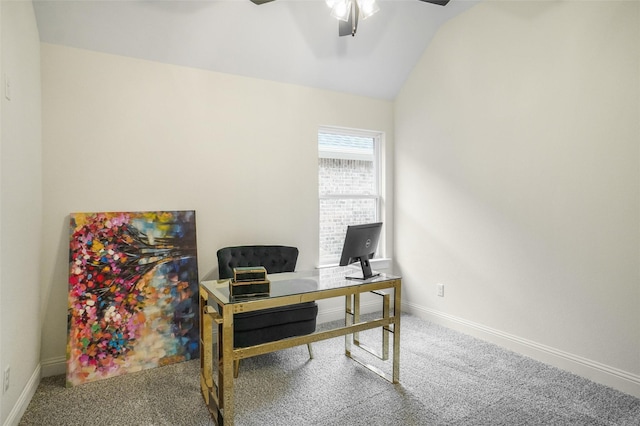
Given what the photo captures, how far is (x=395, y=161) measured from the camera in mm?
4492

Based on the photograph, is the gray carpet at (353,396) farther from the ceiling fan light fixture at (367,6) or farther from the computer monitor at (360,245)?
the ceiling fan light fixture at (367,6)

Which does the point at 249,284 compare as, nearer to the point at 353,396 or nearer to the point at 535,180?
the point at 353,396

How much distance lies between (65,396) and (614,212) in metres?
4.12

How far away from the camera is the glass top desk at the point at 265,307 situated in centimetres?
208

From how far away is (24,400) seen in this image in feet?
7.61

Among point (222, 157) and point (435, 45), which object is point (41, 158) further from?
point (435, 45)

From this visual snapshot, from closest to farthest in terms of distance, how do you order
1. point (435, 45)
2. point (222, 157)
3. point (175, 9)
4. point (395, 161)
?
1. point (175, 9)
2. point (222, 157)
3. point (435, 45)
4. point (395, 161)

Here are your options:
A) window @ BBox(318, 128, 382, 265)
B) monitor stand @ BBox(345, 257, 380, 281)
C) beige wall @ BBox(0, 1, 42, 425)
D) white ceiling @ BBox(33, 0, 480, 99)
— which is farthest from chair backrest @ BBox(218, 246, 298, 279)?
white ceiling @ BBox(33, 0, 480, 99)

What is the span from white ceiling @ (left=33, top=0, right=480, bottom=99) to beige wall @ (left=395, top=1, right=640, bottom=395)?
15.7 inches

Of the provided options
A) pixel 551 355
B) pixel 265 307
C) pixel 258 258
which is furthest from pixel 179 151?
pixel 551 355

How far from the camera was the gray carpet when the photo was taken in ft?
7.32

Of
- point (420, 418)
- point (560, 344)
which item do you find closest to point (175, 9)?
point (420, 418)

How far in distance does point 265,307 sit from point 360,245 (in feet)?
2.84

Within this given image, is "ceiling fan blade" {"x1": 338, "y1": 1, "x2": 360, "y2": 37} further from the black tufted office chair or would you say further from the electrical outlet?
the electrical outlet
